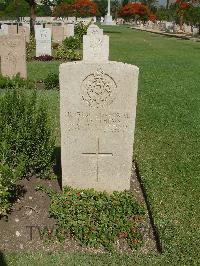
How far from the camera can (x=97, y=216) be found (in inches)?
199

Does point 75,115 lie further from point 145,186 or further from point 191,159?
point 191,159

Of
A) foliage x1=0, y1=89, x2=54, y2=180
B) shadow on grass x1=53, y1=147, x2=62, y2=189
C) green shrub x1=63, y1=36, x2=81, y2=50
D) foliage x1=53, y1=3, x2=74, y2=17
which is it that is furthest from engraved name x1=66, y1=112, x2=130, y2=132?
foliage x1=53, y1=3, x2=74, y2=17

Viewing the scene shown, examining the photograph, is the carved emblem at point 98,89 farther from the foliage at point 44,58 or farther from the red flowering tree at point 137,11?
the red flowering tree at point 137,11

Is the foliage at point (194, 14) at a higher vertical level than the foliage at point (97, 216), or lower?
higher

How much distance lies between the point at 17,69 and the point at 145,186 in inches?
361

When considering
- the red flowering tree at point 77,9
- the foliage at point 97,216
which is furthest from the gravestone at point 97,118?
the red flowering tree at point 77,9

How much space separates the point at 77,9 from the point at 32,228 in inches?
2179

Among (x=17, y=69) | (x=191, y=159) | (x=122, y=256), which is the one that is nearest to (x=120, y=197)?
(x=122, y=256)

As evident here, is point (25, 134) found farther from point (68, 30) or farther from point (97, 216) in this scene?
point (68, 30)

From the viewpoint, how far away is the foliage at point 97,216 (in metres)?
4.79

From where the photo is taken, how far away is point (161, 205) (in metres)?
5.53

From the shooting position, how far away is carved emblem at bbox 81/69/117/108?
4.93 m

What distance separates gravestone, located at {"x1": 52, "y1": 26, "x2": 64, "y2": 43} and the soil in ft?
75.3

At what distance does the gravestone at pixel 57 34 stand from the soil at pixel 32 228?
2294 cm
